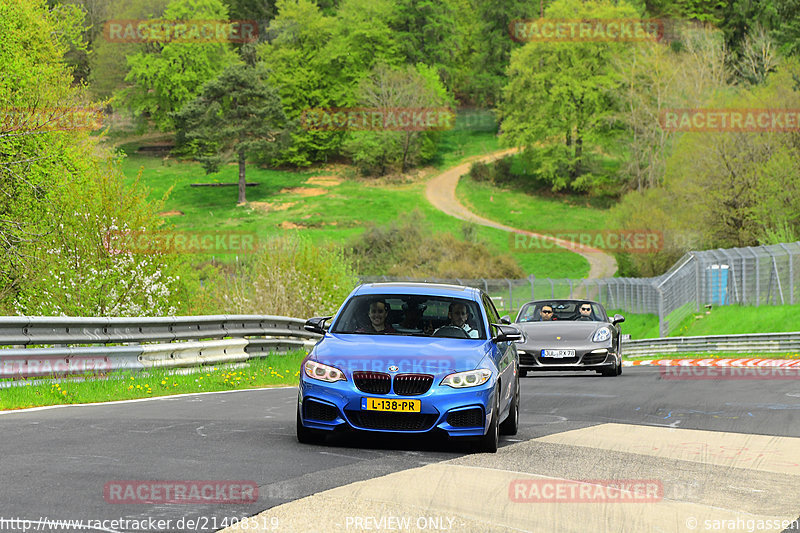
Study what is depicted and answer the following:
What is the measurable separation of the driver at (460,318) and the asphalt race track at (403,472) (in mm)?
1100

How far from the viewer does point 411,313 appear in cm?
1091

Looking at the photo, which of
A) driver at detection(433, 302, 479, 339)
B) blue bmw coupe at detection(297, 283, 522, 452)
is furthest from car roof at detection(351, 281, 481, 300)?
blue bmw coupe at detection(297, 283, 522, 452)

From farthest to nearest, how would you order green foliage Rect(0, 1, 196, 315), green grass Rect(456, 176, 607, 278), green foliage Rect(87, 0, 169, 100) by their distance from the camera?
green foliage Rect(87, 0, 169, 100)
green grass Rect(456, 176, 607, 278)
green foliage Rect(0, 1, 196, 315)

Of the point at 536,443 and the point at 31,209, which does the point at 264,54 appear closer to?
the point at 31,209

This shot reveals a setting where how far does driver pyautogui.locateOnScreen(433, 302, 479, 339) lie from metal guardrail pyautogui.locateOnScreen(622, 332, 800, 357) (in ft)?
78.9

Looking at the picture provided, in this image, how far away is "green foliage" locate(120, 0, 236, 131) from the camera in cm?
12456

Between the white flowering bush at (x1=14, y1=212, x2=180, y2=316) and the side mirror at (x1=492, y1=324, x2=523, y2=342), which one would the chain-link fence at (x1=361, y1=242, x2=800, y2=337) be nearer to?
the white flowering bush at (x1=14, y1=212, x2=180, y2=316)

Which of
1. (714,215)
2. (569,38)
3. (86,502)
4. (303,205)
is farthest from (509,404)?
(569,38)

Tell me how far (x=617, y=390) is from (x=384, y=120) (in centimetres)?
10155

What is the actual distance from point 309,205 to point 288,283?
Answer: 7194 centimetres

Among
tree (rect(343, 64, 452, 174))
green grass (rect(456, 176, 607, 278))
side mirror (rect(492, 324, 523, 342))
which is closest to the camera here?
side mirror (rect(492, 324, 523, 342))

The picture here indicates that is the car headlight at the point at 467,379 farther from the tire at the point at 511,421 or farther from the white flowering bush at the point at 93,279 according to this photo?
the white flowering bush at the point at 93,279

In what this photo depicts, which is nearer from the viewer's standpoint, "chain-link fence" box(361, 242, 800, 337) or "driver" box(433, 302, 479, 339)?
"driver" box(433, 302, 479, 339)

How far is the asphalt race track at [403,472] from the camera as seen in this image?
20.9 ft
